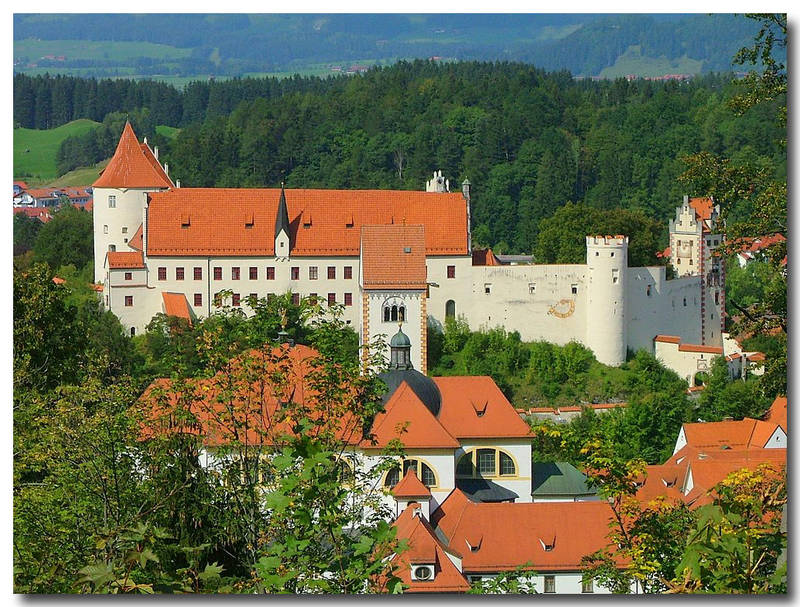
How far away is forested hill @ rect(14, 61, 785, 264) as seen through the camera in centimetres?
7460

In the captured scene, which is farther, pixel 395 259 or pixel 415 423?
pixel 395 259

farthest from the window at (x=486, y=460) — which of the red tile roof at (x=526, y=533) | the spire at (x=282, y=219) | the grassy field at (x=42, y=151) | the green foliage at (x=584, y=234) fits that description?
the grassy field at (x=42, y=151)

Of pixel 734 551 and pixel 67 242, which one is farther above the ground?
pixel 67 242

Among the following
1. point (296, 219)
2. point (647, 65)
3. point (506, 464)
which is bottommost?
point (506, 464)

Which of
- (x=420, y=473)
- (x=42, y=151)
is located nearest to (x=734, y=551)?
(x=420, y=473)

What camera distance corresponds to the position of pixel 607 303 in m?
45.7

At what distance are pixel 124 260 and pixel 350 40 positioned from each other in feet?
55.1

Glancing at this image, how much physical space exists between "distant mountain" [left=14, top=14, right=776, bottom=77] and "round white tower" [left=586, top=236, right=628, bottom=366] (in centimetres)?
490

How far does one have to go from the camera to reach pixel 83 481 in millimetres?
16844

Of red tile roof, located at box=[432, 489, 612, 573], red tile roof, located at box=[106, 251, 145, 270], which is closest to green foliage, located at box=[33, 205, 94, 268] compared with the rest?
red tile roof, located at box=[106, 251, 145, 270]

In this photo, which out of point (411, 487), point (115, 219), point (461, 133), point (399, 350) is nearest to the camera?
point (411, 487)

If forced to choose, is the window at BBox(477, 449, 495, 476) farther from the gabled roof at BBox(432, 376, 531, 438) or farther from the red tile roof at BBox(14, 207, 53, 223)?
the red tile roof at BBox(14, 207, 53, 223)

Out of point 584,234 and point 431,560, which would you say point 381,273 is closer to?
point 584,234

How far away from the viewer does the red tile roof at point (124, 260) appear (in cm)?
4488
